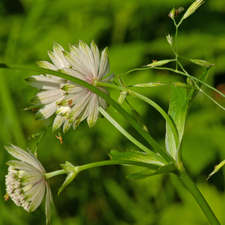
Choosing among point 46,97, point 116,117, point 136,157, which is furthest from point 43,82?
point 116,117

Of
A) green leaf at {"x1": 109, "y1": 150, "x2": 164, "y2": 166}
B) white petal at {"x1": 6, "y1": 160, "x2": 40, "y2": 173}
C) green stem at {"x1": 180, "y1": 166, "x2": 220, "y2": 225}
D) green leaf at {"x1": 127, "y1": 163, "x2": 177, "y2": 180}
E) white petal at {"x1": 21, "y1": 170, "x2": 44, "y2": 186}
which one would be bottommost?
green stem at {"x1": 180, "y1": 166, "x2": 220, "y2": 225}

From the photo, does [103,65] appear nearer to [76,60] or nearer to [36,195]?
[76,60]

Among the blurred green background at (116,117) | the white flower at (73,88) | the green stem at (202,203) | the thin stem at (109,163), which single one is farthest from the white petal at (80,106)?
the blurred green background at (116,117)

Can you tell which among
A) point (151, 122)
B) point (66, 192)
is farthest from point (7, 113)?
point (151, 122)

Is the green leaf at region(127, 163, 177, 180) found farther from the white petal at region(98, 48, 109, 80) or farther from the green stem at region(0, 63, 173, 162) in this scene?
the white petal at region(98, 48, 109, 80)

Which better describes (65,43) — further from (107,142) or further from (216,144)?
(216,144)

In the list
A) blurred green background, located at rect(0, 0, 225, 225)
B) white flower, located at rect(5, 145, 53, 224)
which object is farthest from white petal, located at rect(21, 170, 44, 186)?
blurred green background, located at rect(0, 0, 225, 225)
